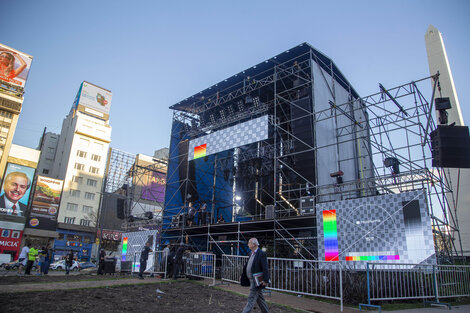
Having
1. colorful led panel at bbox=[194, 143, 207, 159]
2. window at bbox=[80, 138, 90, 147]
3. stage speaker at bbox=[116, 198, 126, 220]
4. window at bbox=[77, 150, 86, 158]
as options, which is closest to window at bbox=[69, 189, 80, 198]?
window at bbox=[77, 150, 86, 158]

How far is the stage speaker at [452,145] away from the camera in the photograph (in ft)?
40.9

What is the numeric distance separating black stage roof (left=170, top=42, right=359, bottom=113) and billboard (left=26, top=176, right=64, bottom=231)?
1006 inches

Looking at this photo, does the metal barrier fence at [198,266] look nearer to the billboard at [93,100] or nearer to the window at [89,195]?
the window at [89,195]

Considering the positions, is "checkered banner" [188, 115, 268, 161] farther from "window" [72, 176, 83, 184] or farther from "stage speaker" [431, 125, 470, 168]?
"window" [72, 176, 83, 184]

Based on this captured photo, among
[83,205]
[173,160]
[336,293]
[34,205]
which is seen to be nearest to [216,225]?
[173,160]

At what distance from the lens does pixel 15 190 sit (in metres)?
38.3

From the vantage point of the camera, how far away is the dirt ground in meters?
5.53

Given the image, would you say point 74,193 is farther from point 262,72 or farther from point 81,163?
point 262,72

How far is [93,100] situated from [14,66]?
52.1 ft

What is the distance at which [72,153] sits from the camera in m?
52.8

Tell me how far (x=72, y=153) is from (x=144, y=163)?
16999 mm

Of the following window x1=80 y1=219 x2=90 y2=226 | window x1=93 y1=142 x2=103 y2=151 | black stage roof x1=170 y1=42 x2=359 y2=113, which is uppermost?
window x1=93 y1=142 x2=103 y2=151

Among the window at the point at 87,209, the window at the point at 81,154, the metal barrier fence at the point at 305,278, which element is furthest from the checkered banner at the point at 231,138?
the window at the point at 81,154

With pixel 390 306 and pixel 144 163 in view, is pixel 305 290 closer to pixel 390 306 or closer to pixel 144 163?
pixel 390 306
